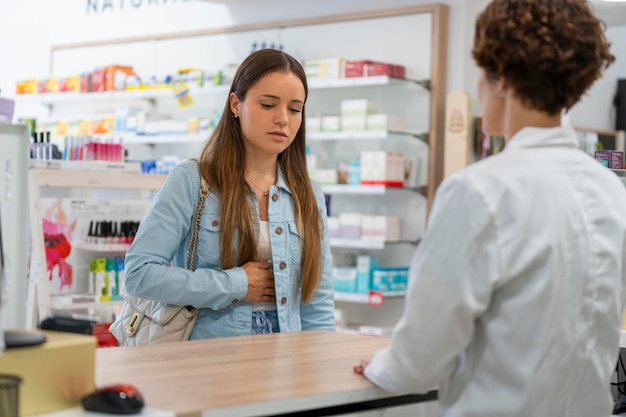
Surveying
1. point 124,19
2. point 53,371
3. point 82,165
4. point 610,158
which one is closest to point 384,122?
point 82,165

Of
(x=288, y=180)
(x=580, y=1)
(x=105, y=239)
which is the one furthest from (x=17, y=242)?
(x=105, y=239)

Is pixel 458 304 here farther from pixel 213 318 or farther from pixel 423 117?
pixel 423 117

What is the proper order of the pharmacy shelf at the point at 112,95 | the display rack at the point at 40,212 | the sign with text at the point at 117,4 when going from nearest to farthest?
the display rack at the point at 40,212 → the pharmacy shelf at the point at 112,95 → the sign with text at the point at 117,4

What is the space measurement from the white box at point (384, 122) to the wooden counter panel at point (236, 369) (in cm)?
499

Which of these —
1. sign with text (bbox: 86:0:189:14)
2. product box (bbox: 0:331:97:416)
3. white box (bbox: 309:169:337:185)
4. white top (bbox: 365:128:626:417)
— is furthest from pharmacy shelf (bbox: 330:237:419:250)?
product box (bbox: 0:331:97:416)

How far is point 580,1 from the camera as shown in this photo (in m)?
1.90

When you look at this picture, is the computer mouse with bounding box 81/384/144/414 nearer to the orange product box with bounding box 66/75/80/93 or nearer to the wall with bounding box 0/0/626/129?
the wall with bounding box 0/0/626/129

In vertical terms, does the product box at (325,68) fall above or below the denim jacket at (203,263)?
above

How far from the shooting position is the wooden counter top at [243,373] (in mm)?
1842

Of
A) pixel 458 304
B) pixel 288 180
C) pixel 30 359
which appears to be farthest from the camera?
pixel 288 180

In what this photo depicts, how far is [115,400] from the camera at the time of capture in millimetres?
1646

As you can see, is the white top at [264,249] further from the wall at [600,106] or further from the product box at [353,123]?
the wall at [600,106]

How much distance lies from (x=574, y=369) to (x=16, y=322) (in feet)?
3.48

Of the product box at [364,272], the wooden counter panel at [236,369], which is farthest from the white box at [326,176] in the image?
the wooden counter panel at [236,369]
